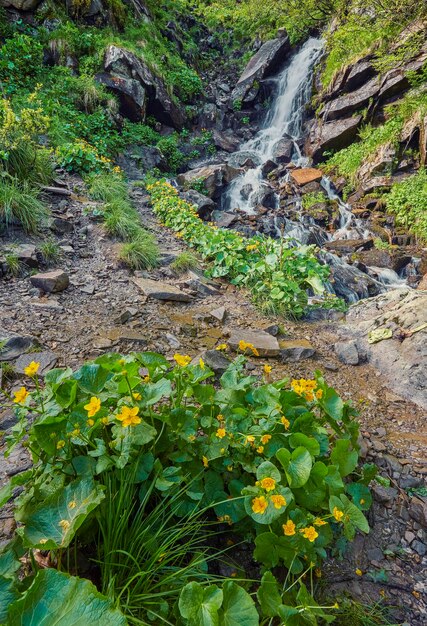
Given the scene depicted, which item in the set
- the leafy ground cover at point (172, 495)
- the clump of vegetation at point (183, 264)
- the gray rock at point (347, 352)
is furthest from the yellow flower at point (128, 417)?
the clump of vegetation at point (183, 264)

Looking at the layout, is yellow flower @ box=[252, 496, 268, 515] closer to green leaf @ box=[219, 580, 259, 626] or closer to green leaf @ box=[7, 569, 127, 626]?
green leaf @ box=[219, 580, 259, 626]

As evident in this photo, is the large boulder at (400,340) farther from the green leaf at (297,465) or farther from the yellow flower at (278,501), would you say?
the yellow flower at (278,501)

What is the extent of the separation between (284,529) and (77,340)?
224cm

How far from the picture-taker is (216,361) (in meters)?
2.51

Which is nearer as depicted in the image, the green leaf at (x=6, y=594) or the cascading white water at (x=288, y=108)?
the green leaf at (x=6, y=594)

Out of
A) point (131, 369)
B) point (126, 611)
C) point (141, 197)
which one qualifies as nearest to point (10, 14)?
point (141, 197)

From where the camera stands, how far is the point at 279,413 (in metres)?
1.52

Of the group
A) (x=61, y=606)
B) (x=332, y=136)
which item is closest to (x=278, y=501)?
(x=61, y=606)

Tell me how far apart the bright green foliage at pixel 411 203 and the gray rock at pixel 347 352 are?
5709 mm

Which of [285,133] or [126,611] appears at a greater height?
A: [285,133]

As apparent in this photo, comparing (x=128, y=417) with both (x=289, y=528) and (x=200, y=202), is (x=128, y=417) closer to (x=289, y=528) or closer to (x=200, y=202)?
(x=289, y=528)

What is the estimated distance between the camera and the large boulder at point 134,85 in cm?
896

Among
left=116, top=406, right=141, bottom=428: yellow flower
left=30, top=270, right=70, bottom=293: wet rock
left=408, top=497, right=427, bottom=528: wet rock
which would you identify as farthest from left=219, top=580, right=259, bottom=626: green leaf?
left=30, top=270, right=70, bottom=293: wet rock

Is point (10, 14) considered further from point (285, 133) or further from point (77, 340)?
point (77, 340)
